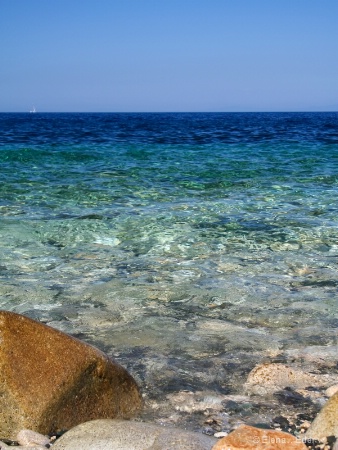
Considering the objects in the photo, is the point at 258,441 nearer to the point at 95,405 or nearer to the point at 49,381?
the point at 95,405

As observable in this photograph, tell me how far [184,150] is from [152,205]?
446 inches

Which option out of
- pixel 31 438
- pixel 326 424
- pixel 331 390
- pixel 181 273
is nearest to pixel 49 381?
pixel 31 438

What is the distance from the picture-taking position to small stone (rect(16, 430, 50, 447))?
9.75 feet

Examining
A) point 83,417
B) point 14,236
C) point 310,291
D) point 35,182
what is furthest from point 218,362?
point 35,182

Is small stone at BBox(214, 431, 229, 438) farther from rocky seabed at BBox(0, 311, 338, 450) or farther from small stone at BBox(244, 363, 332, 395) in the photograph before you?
small stone at BBox(244, 363, 332, 395)

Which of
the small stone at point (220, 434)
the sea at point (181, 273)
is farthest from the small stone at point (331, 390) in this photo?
the small stone at point (220, 434)

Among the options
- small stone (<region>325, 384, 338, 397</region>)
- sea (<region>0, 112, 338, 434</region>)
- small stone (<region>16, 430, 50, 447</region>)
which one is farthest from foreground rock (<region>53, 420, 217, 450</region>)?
small stone (<region>325, 384, 338, 397</region>)

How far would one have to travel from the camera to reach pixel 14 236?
7629mm

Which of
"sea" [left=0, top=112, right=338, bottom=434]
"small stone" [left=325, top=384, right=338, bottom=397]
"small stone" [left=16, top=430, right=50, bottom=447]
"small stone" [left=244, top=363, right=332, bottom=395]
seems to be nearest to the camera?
"small stone" [left=16, top=430, right=50, bottom=447]

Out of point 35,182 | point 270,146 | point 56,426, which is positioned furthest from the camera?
point 270,146

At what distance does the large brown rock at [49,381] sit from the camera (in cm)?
309

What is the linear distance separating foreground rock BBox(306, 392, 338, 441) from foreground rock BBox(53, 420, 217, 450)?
0.52 m

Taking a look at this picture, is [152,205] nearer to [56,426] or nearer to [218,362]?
[218,362]

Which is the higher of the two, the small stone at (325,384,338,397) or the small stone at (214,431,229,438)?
the small stone at (325,384,338,397)
